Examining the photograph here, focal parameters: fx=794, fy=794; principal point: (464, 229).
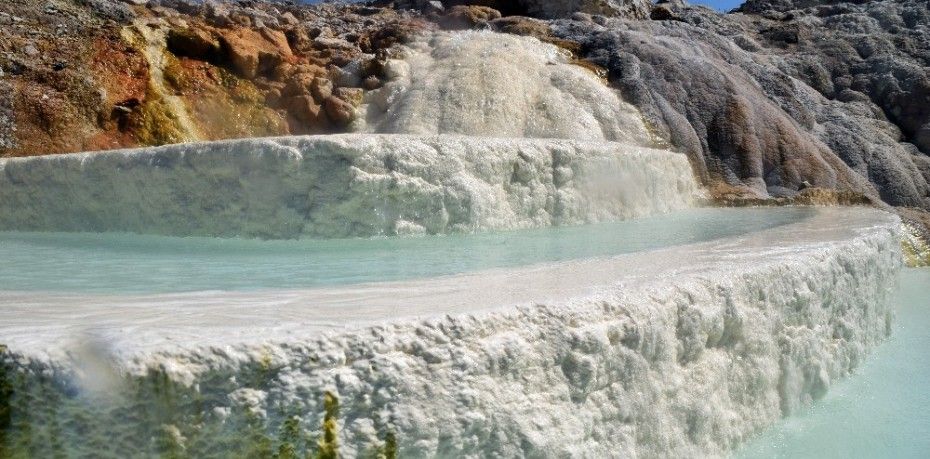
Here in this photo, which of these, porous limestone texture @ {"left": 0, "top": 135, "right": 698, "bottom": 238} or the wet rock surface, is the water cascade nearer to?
porous limestone texture @ {"left": 0, "top": 135, "right": 698, "bottom": 238}

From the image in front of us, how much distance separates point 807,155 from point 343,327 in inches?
450

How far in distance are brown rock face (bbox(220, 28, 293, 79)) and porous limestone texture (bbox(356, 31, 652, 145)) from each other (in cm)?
170

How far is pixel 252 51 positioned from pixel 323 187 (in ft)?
22.5

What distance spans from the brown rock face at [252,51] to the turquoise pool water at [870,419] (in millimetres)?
9575

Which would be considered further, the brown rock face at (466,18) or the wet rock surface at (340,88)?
the brown rock face at (466,18)

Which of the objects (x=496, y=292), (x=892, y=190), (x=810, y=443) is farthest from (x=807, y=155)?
(x=496, y=292)

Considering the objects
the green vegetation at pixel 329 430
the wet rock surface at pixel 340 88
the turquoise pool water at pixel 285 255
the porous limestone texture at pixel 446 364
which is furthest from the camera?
the wet rock surface at pixel 340 88

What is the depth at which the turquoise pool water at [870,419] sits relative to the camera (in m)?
3.30

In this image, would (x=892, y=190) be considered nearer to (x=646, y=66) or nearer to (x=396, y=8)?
(x=646, y=66)

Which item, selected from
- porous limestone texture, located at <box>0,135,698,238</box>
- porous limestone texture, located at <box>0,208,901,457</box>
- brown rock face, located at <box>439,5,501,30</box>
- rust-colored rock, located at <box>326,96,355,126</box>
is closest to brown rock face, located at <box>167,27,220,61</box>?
rust-colored rock, located at <box>326,96,355,126</box>

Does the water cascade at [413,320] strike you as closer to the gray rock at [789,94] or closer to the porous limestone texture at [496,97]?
the porous limestone texture at [496,97]

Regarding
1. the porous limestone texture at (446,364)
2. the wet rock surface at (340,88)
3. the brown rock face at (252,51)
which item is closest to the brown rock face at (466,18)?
the wet rock surface at (340,88)

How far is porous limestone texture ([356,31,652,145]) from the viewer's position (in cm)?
1076

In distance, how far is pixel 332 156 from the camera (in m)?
5.89
